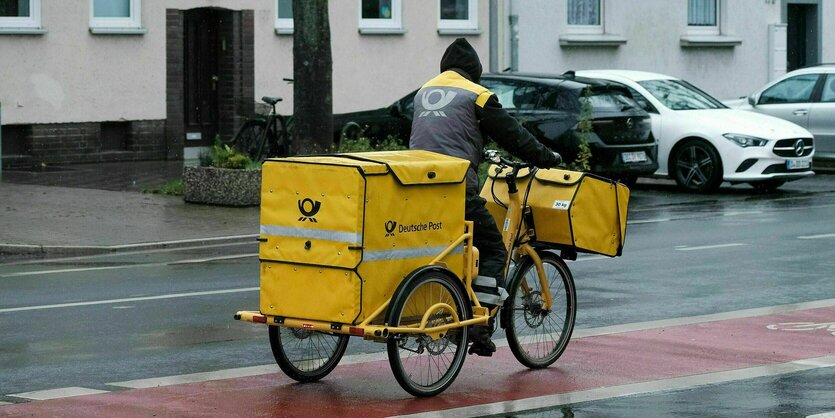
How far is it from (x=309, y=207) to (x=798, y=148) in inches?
607

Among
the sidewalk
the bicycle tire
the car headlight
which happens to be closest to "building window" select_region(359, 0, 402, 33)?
the bicycle tire

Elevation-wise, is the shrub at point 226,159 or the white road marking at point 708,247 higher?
the shrub at point 226,159

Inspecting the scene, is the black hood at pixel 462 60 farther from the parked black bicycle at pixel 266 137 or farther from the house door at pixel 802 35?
the house door at pixel 802 35

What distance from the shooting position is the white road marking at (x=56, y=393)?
325 inches

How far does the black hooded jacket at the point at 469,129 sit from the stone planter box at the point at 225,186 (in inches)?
→ 424

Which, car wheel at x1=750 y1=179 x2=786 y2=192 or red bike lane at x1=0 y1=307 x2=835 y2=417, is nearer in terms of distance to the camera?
red bike lane at x1=0 y1=307 x2=835 y2=417

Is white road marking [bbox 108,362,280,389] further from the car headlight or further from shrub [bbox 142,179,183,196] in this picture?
the car headlight

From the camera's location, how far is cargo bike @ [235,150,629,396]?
788 centimetres

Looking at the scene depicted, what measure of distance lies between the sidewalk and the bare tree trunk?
56.9 inches

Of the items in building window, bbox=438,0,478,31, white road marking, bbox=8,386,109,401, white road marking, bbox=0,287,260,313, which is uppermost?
building window, bbox=438,0,478,31

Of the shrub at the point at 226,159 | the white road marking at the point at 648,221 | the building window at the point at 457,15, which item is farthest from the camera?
the building window at the point at 457,15

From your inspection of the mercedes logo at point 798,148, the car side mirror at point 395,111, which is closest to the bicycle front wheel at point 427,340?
the car side mirror at point 395,111

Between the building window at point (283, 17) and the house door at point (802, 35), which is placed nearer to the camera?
the building window at point (283, 17)

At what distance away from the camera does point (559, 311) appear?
31.0ft
